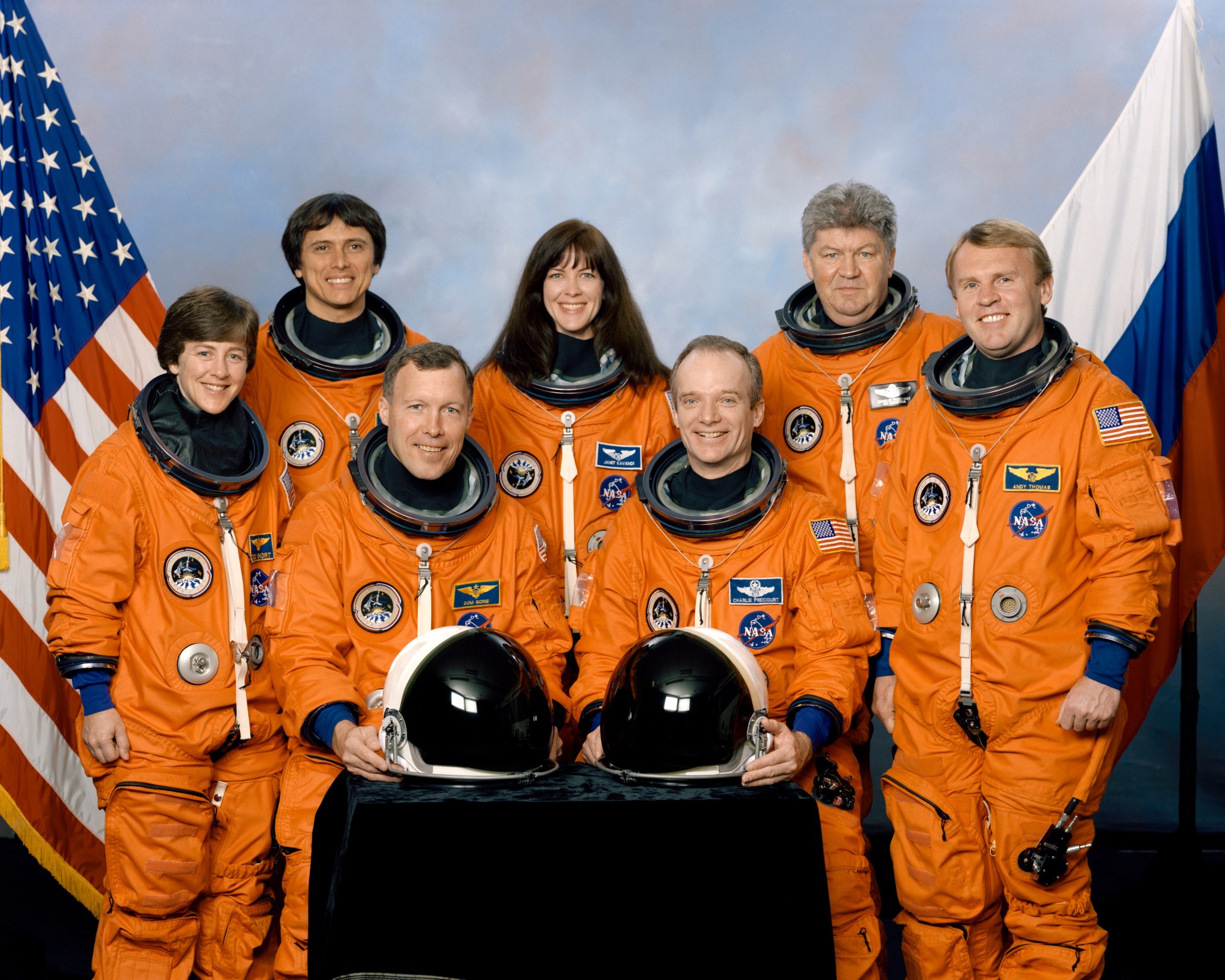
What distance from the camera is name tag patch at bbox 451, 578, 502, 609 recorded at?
2.56m

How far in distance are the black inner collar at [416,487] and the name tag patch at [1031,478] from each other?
46.8 inches

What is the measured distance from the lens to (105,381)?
11.8 feet

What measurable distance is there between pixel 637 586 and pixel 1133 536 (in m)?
1.04

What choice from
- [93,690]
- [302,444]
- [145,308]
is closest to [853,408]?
[302,444]

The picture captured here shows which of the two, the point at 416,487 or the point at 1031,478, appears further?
the point at 416,487

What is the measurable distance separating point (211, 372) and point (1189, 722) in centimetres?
306

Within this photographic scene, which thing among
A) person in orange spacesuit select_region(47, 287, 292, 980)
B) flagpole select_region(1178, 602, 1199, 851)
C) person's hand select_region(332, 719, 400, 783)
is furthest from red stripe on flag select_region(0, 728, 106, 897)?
flagpole select_region(1178, 602, 1199, 851)

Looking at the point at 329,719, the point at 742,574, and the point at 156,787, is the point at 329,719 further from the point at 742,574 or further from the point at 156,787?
the point at 742,574

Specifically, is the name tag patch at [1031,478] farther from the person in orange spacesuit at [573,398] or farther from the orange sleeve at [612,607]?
the person in orange spacesuit at [573,398]

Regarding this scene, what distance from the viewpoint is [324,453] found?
123 inches

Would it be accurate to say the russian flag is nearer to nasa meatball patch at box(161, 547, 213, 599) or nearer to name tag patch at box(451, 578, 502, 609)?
name tag patch at box(451, 578, 502, 609)

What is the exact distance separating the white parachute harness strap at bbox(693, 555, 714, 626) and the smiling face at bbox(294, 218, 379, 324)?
1.27 metres

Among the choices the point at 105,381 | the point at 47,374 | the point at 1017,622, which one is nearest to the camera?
the point at 1017,622

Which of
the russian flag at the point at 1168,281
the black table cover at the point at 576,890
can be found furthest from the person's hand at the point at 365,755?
the russian flag at the point at 1168,281
